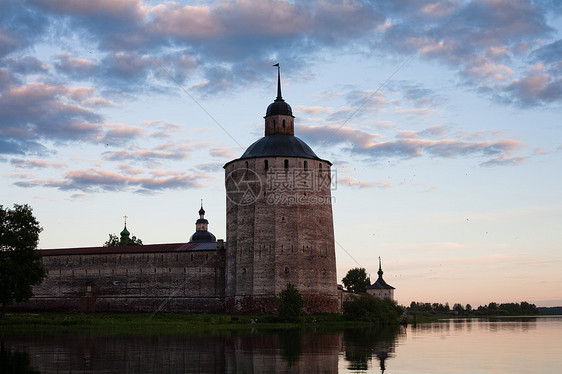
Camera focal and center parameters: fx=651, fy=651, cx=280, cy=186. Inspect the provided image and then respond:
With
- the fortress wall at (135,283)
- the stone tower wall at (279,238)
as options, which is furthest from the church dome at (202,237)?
the stone tower wall at (279,238)

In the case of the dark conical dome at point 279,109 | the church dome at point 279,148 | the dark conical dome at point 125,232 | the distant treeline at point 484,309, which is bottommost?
the distant treeline at point 484,309

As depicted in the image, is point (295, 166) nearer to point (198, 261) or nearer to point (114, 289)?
point (198, 261)

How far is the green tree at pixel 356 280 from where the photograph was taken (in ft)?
293

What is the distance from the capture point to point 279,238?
49.9m

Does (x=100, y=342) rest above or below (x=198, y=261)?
below

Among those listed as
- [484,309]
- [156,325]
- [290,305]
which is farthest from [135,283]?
[484,309]

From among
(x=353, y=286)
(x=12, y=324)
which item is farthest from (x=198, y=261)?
(x=353, y=286)

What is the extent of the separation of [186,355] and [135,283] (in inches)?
1399

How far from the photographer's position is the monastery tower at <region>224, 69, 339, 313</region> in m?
49.7

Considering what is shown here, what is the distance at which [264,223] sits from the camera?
1987 inches

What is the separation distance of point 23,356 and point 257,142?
3664cm

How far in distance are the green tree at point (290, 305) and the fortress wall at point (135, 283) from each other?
10245 millimetres

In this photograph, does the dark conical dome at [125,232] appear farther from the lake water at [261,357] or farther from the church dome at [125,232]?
the lake water at [261,357]

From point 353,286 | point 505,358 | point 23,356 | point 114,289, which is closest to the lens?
point 23,356
